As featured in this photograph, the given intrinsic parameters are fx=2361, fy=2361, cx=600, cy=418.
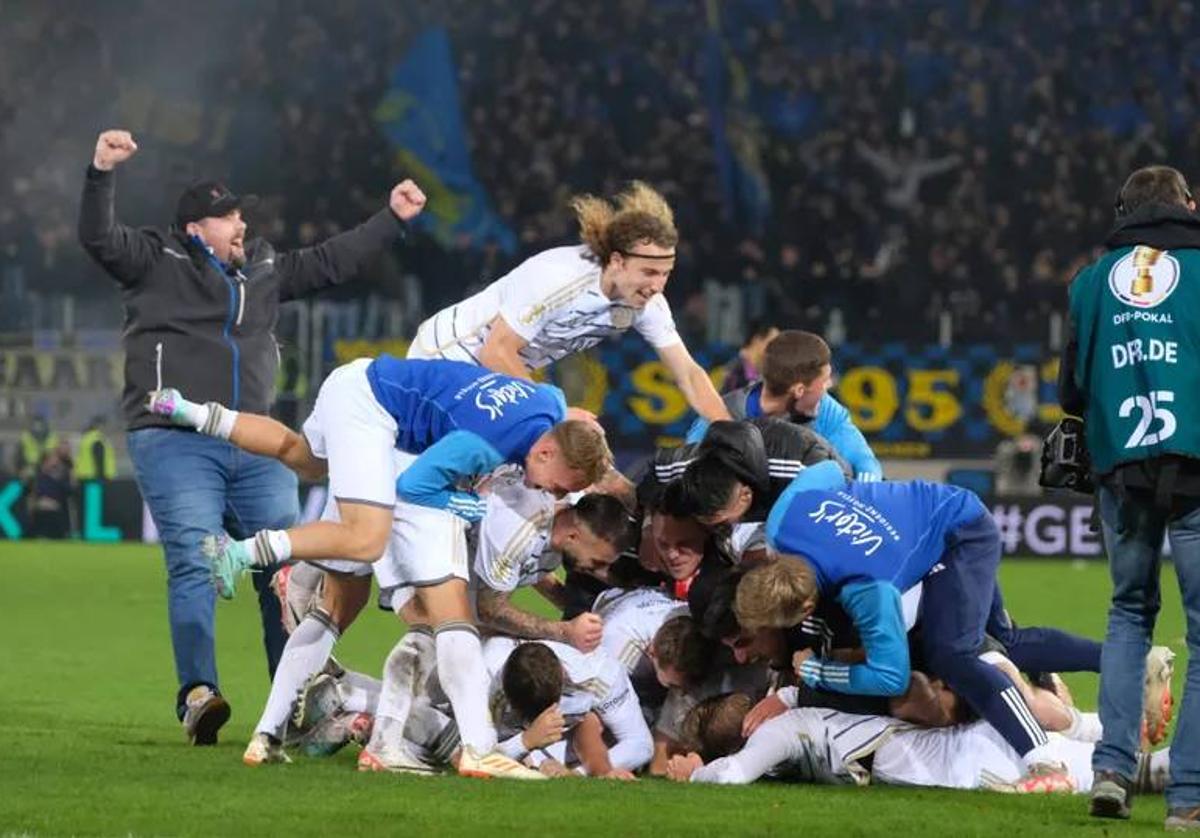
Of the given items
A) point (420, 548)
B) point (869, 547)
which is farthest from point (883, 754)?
point (420, 548)

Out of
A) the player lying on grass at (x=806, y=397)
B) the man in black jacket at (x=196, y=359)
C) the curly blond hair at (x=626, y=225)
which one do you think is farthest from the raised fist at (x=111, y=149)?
the player lying on grass at (x=806, y=397)

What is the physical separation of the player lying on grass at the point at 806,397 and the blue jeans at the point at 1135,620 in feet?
7.69

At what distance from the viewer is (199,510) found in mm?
10328

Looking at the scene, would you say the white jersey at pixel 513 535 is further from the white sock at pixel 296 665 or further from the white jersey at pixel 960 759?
the white jersey at pixel 960 759

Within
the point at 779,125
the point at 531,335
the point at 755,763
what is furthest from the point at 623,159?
the point at 755,763

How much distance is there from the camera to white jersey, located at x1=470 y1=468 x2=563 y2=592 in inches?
360

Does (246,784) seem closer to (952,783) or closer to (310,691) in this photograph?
(310,691)

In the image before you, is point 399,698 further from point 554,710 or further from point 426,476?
point 426,476

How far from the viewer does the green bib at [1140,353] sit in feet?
24.8

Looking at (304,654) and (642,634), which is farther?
(642,634)

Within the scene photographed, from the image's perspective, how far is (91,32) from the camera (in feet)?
108

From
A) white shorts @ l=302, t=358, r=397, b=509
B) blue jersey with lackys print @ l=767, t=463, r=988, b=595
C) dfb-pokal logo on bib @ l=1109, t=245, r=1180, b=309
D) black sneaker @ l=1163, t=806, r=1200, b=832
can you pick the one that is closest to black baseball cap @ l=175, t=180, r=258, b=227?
white shorts @ l=302, t=358, r=397, b=509

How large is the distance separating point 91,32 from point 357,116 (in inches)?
165

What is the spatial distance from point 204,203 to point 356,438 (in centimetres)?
221
